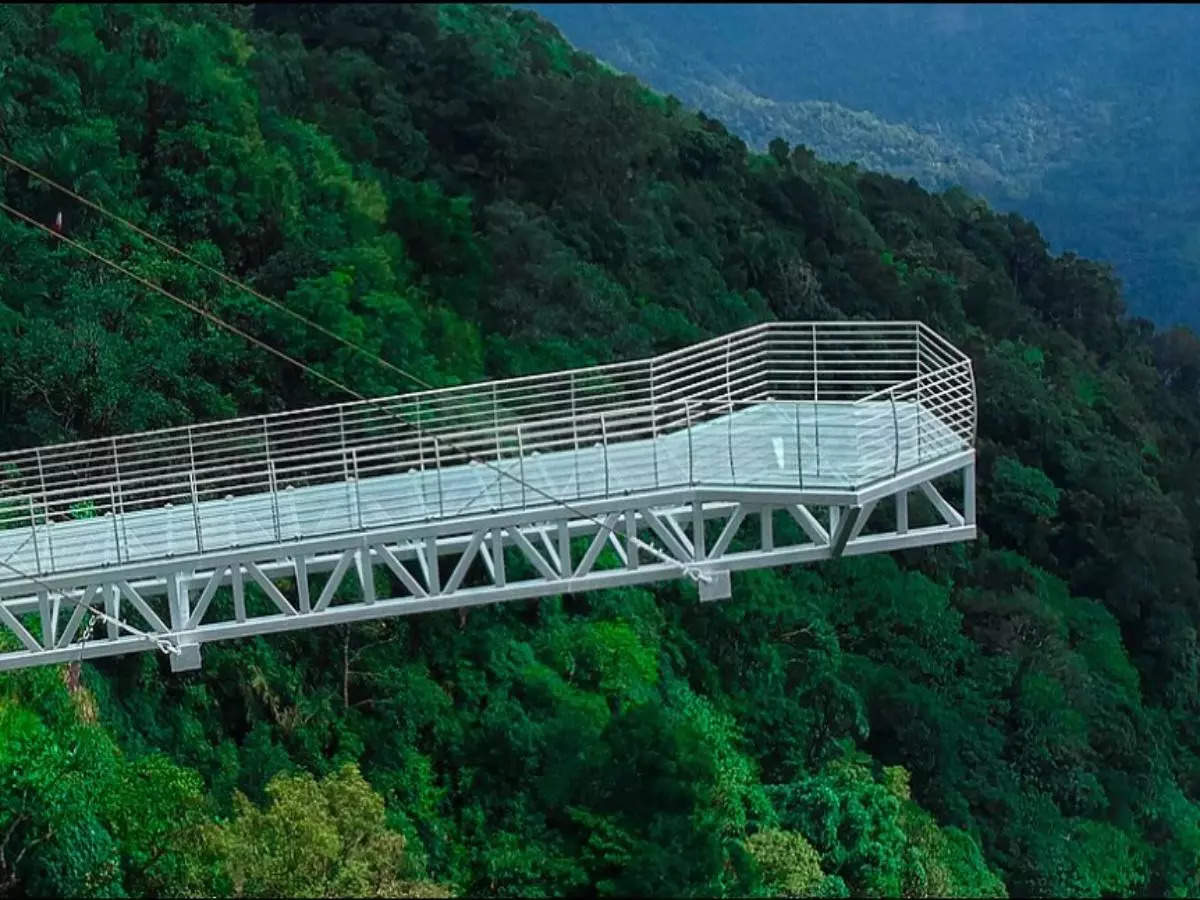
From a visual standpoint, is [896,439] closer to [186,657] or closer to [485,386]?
[485,386]

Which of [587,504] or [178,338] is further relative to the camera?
[178,338]

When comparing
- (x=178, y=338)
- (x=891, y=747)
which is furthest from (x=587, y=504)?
(x=891, y=747)

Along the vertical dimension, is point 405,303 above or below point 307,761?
above

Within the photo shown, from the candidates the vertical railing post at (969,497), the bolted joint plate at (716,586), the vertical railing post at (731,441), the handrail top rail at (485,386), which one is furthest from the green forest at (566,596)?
the vertical railing post at (969,497)

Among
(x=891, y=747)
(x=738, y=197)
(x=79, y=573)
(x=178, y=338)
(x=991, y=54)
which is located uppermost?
(x=991, y=54)

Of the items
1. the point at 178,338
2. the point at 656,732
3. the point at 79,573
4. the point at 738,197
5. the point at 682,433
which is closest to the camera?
the point at 79,573

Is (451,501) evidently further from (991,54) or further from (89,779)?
(991,54)
